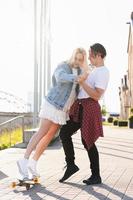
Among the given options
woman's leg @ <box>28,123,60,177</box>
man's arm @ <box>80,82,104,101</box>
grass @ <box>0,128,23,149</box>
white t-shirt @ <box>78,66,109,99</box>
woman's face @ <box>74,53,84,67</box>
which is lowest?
grass @ <box>0,128,23,149</box>

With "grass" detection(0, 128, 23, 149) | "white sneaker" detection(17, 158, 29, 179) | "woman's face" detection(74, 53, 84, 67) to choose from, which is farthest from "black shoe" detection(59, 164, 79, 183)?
"grass" detection(0, 128, 23, 149)

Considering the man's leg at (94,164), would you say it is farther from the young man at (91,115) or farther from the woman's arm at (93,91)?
the woman's arm at (93,91)

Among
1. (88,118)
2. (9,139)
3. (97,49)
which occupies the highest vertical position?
(97,49)

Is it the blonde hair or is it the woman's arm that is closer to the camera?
the woman's arm

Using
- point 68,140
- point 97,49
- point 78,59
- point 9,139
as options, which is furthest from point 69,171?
point 9,139

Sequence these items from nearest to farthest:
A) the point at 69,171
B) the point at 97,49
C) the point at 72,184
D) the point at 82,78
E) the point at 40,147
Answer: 1. the point at 82,78
2. the point at 40,147
3. the point at 72,184
4. the point at 97,49
5. the point at 69,171

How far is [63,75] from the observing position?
7445mm

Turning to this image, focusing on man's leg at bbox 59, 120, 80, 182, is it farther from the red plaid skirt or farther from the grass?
the grass

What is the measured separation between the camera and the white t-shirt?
7.61 m

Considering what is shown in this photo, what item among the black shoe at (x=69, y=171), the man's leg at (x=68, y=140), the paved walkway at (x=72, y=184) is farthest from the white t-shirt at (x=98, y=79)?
the paved walkway at (x=72, y=184)

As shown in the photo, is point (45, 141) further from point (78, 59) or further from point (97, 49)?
point (97, 49)

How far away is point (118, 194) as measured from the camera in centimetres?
686

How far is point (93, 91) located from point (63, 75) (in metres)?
0.42

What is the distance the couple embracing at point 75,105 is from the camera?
7539mm
